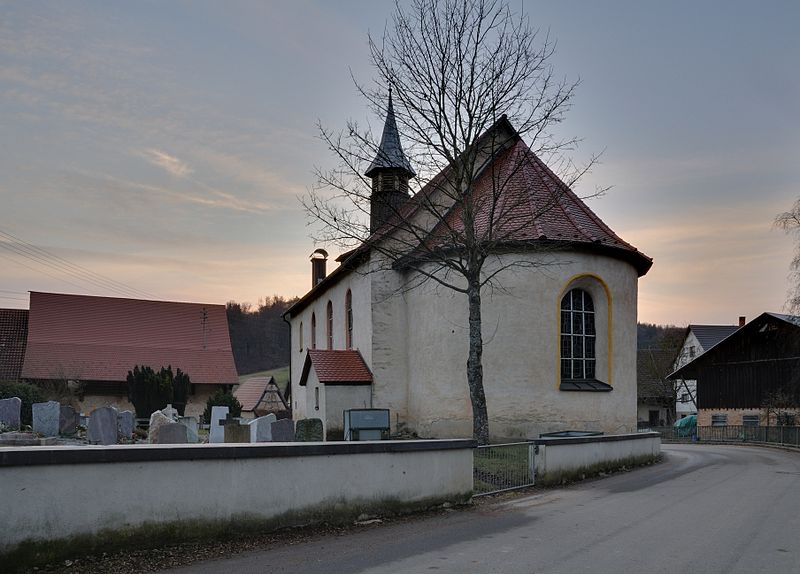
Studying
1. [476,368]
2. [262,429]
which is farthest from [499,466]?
[262,429]

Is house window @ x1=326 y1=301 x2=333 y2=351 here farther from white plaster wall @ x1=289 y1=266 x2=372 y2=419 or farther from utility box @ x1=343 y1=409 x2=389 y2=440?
utility box @ x1=343 y1=409 x2=389 y2=440

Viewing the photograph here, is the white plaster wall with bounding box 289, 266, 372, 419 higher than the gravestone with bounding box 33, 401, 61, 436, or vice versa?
the white plaster wall with bounding box 289, 266, 372, 419

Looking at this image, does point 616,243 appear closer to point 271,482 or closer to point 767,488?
point 767,488

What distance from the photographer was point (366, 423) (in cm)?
1922

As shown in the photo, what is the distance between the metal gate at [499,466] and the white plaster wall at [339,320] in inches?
379

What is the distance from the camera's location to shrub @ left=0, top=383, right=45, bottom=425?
32.5 metres

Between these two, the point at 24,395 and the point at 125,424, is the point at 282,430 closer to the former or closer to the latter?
the point at 125,424

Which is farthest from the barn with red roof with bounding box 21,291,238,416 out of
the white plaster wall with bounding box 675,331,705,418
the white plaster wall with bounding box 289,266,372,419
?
the white plaster wall with bounding box 675,331,705,418

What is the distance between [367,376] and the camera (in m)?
23.8

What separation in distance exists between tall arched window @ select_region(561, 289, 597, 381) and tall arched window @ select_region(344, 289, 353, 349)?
8.56 m

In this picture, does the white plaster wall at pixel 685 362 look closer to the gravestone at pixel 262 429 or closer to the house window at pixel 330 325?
the house window at pixel 330 325

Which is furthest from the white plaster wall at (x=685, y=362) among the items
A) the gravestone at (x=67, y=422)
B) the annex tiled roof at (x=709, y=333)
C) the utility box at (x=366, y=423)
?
the gravestone at (x=67, y=422)

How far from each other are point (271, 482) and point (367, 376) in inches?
590

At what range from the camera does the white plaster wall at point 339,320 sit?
24.5m
